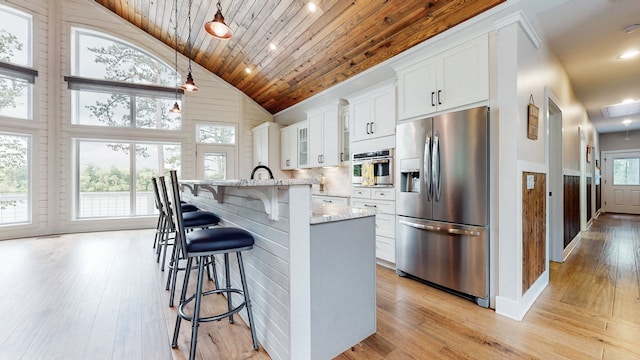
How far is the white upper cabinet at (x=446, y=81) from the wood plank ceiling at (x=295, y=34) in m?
0.31

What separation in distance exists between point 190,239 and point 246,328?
88cm

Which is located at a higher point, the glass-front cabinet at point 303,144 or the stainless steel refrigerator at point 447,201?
the glass-front cabinet at point 303,144

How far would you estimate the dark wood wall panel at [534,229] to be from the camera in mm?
2359

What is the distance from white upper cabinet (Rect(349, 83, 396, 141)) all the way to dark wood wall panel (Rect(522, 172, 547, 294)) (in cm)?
156

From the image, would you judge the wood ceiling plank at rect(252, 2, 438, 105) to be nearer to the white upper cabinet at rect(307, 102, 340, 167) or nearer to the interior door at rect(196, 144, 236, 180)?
the white upper cabinet at rect(307, 102, 340, 167)

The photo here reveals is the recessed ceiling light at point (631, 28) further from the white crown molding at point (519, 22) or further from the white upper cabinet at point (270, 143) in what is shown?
the white upper cabinet at point (270, 143)

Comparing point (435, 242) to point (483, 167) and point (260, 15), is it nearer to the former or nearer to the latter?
point (483, 167)

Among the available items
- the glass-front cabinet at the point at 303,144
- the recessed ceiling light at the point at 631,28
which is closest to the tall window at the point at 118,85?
the glass-front cabinet at the point at 303,144

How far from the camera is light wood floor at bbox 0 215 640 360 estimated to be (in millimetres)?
1785

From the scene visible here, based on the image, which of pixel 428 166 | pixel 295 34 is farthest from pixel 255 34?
pixel 428 166

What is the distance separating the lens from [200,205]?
3.62m

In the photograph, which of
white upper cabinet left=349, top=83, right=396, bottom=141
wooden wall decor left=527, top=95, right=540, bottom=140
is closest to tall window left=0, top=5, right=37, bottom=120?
white upper cabinet left=349, top=83, right=396, bottom=141

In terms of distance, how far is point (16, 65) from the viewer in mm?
4789

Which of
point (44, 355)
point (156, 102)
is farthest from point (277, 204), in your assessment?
point (156, 102)
